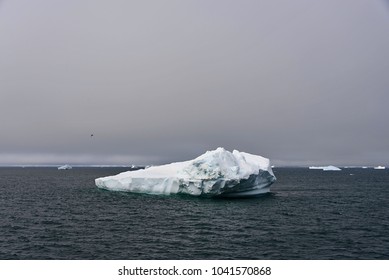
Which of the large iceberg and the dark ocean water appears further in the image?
the large iceberg

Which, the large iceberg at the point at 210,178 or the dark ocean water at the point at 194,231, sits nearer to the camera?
the dark ocean water at the point at 194,231

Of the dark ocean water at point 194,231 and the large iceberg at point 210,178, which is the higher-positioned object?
the large iceberg at point 210,178

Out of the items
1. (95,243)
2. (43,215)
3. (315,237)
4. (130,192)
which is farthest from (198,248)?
(130,192)

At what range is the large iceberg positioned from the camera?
40.5m

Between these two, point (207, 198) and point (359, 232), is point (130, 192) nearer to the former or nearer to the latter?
point (207, 198)

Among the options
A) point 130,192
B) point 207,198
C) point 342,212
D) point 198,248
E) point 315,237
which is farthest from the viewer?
point 130,192

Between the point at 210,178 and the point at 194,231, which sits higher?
the point at 210,178

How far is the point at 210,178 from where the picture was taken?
40.3 metres

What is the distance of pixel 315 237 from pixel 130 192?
3430 cm

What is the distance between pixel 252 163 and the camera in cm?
4509

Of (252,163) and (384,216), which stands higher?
(252,163)

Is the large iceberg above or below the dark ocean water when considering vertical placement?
above

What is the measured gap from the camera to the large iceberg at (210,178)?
4050cm

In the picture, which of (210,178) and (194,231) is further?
(210,178)
